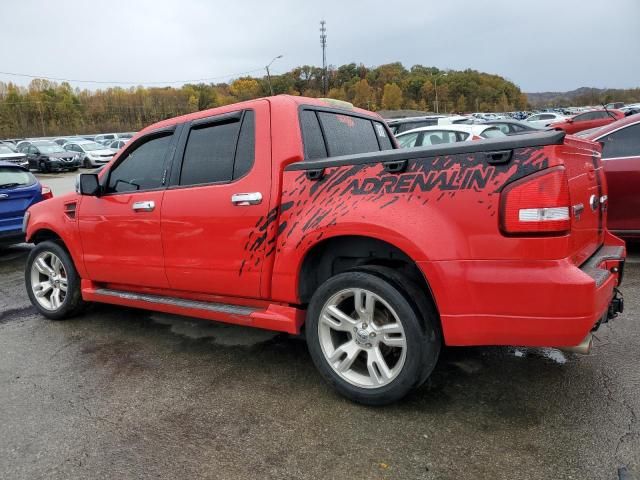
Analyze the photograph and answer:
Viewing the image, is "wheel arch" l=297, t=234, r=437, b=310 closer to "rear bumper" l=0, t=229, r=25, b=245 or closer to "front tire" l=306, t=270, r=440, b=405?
"front tire" l=306, t=270, r=440, b=405

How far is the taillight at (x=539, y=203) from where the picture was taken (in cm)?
235

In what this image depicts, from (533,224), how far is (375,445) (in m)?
1.35

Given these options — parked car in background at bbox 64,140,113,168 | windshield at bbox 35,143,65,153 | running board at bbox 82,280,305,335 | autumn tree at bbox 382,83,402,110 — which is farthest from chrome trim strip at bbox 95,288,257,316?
autumn tree at bbox 382,83,402,110

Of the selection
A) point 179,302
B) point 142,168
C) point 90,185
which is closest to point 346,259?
point 179,302

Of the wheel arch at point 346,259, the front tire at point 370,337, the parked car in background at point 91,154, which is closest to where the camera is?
the front tire at point 370,337

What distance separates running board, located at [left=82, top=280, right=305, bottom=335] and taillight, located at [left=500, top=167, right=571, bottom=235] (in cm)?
148

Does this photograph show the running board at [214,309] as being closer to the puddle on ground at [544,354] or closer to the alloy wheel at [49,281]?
the alloy wheel at [49,281]

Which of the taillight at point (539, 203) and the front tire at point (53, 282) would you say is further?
the front tire at point (53, 282)

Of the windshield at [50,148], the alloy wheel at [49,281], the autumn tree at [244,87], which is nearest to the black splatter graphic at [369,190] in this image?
the alloy wheel at [49,281]

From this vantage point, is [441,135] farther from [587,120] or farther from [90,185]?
[587,120]

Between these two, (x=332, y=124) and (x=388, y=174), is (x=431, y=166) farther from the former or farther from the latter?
(x=332, y=124)

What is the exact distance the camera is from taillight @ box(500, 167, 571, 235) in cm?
235

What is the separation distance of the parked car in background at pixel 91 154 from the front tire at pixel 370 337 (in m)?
28.2

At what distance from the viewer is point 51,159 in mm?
26688
